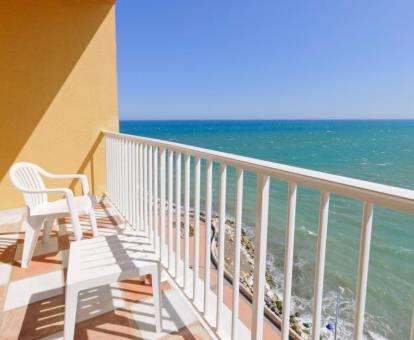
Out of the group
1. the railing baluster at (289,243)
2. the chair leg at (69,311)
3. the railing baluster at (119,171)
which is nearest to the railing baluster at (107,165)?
the railing baluster at (119,171)

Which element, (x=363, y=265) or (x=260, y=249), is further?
(x=260, y=249)

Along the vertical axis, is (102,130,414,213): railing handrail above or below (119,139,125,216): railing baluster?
above

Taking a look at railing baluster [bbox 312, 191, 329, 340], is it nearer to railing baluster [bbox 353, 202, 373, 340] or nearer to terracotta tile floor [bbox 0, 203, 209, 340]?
railing baluster [bbox 353, 202, 373, 340]

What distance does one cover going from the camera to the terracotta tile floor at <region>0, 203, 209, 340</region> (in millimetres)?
1506

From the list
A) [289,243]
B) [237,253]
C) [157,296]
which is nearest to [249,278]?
[157,296]

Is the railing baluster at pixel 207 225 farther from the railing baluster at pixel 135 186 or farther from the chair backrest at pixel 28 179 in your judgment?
the chair backrest at pixel 28 179

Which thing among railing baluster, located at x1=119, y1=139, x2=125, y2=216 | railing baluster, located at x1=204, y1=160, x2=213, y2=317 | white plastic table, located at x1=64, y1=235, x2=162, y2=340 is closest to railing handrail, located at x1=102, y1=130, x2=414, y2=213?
railing baluster, located at x1=204, y1=160, x2=213, y2=317

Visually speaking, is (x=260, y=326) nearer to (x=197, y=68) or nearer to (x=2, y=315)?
(x=2, y=315)

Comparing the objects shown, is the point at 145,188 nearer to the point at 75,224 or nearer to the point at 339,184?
the point at 75,224

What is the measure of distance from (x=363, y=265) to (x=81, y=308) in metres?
1.68

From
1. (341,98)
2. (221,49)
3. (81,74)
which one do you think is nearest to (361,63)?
(341,98)

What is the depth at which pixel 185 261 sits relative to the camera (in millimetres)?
1690

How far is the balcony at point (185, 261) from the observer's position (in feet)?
2.66

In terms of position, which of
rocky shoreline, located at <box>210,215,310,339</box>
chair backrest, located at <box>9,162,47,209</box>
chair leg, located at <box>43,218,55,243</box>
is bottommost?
rocky shoreline, located at <box>210,215,310,339</box>
